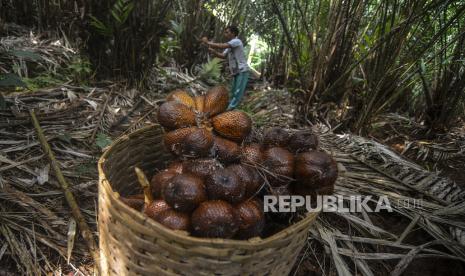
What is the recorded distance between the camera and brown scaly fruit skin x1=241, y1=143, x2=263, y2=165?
4.59 ft

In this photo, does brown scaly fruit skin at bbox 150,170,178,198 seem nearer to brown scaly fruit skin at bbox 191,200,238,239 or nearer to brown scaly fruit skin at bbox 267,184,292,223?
brown scaly fruit skin at bbox 191,200,238,239

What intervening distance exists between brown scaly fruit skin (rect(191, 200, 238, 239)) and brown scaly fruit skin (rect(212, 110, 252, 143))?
36 centimetres

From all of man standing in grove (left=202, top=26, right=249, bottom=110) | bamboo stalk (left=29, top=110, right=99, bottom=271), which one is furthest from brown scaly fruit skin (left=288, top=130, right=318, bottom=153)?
man standing in grove (left=202, top=26, right=249, bottom=110)

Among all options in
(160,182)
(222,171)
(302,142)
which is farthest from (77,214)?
(302,142)

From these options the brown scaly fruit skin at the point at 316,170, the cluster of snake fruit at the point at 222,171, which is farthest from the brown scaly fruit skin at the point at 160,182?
the brown scaly fruit skin at the point at 316,170

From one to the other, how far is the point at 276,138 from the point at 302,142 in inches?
4.3

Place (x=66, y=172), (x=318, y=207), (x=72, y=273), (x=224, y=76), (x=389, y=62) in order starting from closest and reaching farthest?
(x=318, y=207)
(x=72, y=273)
(x=66, y=172)
(x=389, y=62)
(x=224, y=76)

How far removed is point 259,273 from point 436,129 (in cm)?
285

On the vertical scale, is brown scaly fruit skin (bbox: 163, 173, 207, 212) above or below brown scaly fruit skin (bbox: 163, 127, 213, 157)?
below

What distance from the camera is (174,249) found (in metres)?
1.02

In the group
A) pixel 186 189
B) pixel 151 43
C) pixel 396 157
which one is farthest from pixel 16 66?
pixel 396 157

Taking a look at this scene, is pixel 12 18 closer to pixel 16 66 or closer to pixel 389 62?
pixel 16 66

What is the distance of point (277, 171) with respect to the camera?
1364mm

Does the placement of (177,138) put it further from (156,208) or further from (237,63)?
(237,63)
